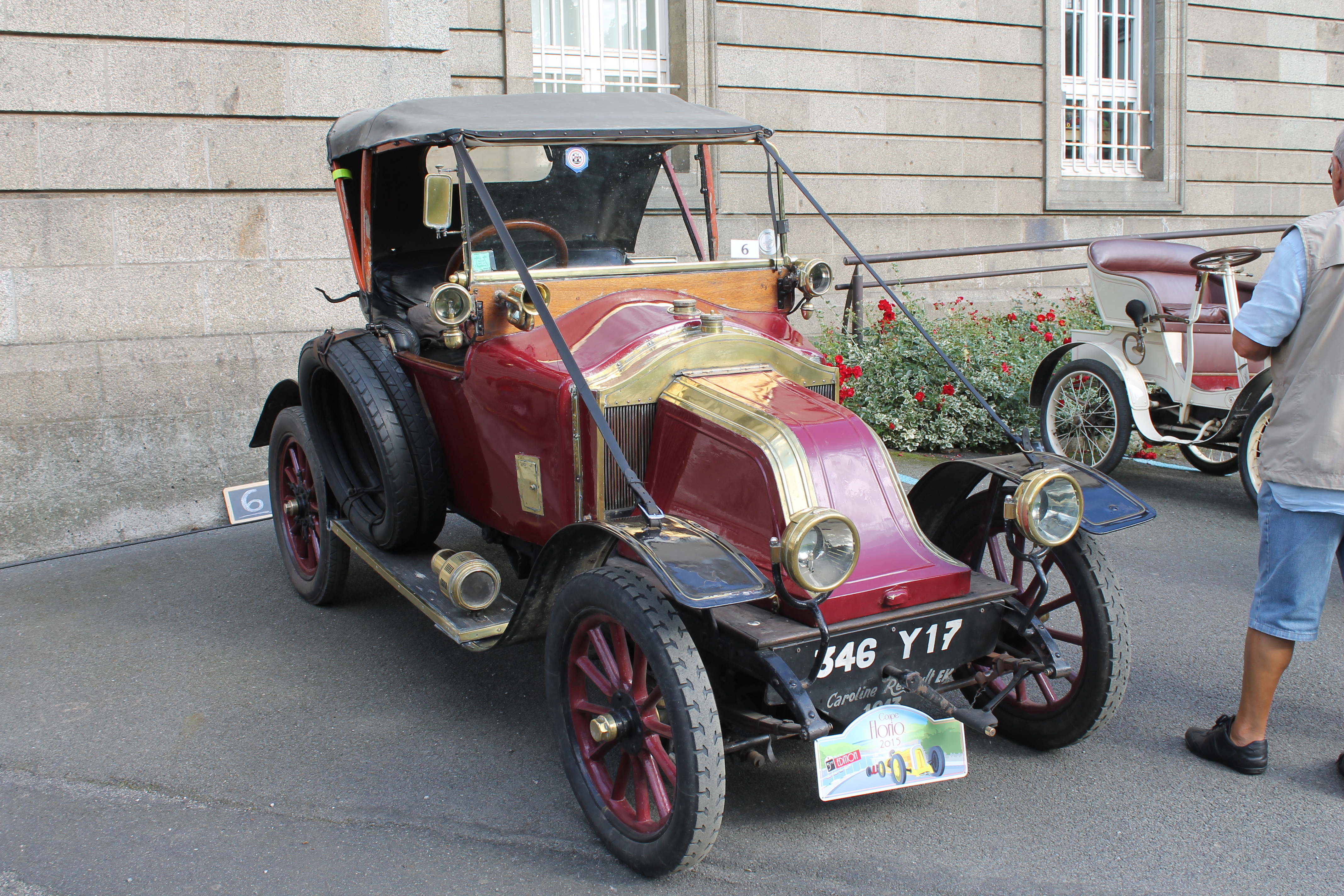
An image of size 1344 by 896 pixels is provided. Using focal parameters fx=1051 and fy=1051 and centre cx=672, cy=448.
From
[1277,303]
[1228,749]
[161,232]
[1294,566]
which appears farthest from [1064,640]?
[161,232]

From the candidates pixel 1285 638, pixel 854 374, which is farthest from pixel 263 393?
pixel 1285 638

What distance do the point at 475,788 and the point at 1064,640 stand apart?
196cm

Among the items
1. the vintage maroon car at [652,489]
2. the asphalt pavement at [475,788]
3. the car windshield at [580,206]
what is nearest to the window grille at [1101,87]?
the asphalt pavement at [475,788]

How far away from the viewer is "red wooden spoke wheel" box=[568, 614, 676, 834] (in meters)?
2.77

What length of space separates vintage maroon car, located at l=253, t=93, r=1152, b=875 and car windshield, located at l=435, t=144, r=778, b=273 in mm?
13

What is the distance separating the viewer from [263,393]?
6938mm

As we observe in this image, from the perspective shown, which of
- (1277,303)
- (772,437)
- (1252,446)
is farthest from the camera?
(1252,446)

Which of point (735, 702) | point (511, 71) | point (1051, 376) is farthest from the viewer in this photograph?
point (511, 71)

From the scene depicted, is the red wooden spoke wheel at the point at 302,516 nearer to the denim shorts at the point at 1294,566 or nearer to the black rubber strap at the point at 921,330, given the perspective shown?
the black rubber strap at the point at 921,330

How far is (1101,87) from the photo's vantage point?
42.0 feet

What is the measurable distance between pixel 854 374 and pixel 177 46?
498 cm

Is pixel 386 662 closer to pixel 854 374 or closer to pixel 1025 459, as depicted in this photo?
pixel 1025 459

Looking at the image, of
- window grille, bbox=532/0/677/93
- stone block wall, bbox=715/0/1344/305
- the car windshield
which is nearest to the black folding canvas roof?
the car windshield

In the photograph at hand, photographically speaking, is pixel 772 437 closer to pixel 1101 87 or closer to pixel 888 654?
pixel 888 654
